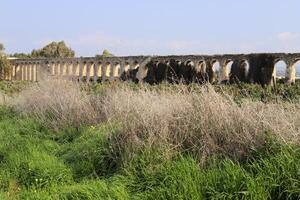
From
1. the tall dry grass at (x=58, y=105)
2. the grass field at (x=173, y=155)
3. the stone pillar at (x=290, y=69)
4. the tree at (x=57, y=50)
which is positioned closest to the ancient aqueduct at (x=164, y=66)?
the stone pillar at (x=290, y=69)

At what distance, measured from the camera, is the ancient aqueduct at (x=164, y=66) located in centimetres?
2470

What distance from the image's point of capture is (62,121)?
33.7 ft

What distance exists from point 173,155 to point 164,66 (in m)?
26.9

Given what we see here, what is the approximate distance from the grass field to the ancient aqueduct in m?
4.39

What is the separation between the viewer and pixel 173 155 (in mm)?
6125

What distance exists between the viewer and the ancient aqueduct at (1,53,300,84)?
81.0 ft

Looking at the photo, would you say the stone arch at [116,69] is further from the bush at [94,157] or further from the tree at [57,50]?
the bush at [94,157]

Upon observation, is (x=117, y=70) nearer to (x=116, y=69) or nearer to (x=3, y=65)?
(x=116, y=69)

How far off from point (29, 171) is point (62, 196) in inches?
57.5

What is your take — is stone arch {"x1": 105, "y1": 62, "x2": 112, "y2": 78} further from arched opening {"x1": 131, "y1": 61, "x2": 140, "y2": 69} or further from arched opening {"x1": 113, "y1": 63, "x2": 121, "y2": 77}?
arched opening {"x1": 131, "y1": 61, "x2": 140, "y2": 69}

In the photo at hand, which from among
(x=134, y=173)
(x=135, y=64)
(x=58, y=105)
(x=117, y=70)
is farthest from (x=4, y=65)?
(x=134, y=173)

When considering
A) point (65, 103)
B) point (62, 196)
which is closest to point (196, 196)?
point (62, 196)

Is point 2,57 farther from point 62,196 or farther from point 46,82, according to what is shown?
point 62,196

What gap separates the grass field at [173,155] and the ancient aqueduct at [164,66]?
14.4 feet
